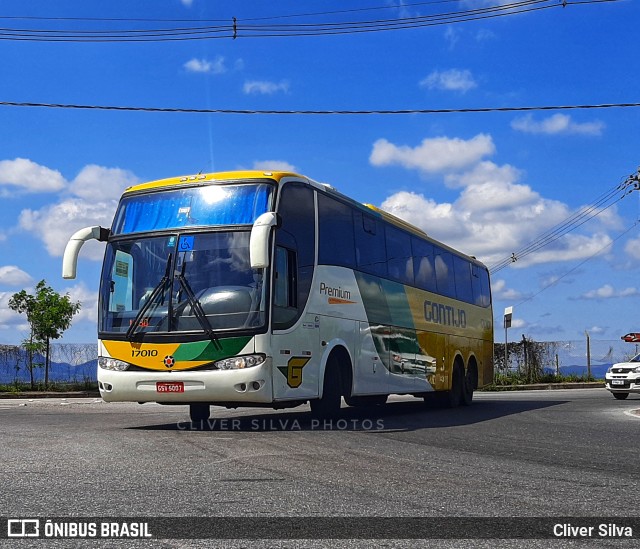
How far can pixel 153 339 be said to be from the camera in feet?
39.5

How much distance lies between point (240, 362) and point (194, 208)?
2510mm

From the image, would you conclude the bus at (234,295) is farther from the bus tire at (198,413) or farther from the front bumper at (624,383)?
the front bumper at (624,383)

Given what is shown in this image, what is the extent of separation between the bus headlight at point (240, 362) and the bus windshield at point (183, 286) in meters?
0.40

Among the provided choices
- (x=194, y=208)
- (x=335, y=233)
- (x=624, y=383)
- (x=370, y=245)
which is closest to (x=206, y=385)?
(x=194, y=208)

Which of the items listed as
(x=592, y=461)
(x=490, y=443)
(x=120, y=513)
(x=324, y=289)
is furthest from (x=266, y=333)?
(x=120, y=513)

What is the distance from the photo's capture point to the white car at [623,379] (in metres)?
25.7

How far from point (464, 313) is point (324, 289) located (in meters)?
9.22

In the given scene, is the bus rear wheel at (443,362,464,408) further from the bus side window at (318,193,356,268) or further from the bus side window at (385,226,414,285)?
the bus side window at (318,193,356,268)

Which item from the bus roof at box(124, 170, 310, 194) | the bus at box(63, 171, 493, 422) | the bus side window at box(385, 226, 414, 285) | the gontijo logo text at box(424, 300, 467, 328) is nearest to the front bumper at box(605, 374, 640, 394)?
the gontijo logo text at box(424, 300, 467, 328)

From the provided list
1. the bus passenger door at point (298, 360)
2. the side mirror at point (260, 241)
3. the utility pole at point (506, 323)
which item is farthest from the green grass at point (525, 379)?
the side mirror at point (260, 241)

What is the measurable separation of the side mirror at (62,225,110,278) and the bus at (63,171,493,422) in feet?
0.06

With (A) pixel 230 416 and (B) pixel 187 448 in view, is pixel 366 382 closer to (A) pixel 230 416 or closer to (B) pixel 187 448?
(A) pixel 230 416

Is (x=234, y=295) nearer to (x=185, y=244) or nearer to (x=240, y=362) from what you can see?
(x=240, y=362)

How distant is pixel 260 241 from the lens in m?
11.2
